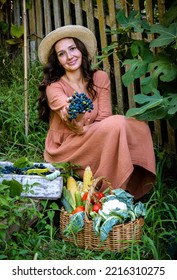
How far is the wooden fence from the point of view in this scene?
496 cm

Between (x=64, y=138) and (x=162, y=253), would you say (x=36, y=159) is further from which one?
(x=162, y=253)

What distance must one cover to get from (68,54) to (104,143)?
0.80 meters

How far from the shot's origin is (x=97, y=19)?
231 inches

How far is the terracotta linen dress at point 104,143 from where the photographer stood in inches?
157

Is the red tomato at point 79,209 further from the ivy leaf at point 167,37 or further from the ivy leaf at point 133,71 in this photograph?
the ivy leaf at point 167,37

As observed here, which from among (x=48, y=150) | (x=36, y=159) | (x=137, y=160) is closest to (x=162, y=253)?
(x=137, y=160)

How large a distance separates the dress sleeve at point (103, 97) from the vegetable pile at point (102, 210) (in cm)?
73

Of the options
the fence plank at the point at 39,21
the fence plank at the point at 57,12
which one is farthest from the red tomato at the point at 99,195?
the fence plank at the point at 39,21

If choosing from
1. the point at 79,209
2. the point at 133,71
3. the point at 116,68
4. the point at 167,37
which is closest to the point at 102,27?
the point at 116,68

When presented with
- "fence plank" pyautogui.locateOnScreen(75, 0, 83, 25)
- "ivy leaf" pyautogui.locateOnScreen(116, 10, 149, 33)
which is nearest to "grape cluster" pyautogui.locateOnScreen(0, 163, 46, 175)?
"ivy leaf" pyautogui.locateOnScreen(116, 10, 149, 33)

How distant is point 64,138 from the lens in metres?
4.45

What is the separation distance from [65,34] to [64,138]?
806mm

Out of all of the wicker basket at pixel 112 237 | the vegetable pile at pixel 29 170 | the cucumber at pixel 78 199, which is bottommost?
the wicker basket at pixel 112 237

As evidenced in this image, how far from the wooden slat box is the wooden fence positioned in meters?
1.32
